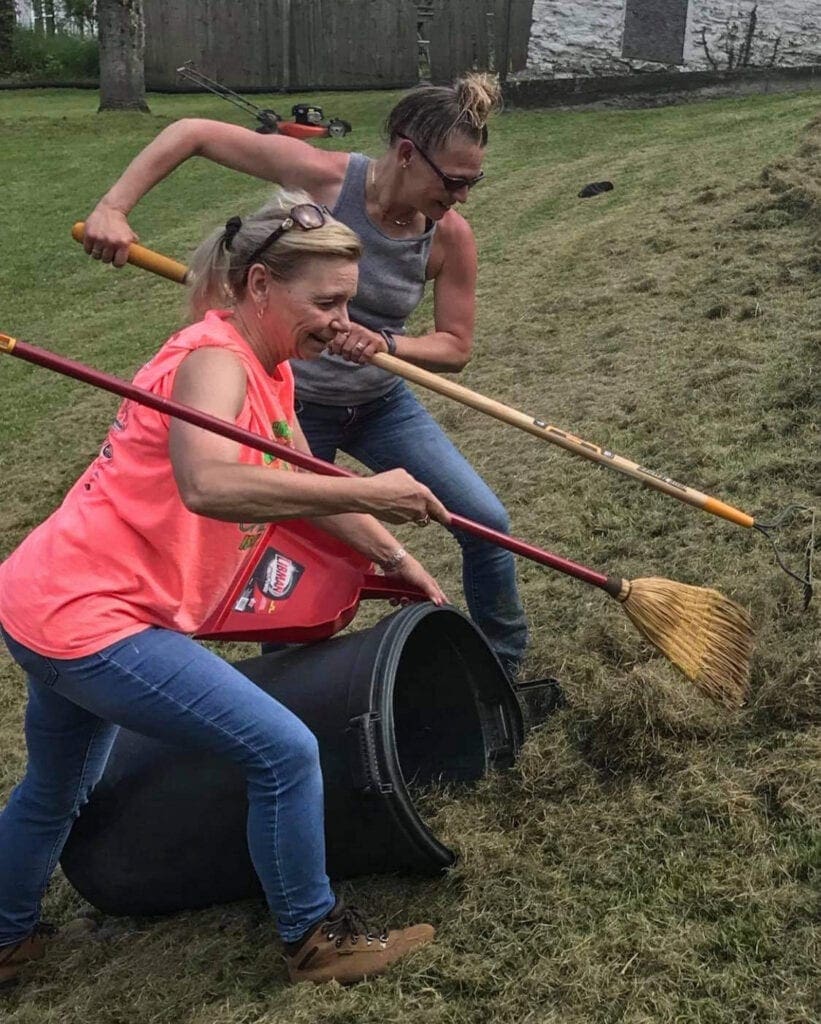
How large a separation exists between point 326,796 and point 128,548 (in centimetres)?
87

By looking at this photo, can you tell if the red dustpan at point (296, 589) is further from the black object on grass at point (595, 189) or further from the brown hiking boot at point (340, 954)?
the black object on grass at point (595, 189)

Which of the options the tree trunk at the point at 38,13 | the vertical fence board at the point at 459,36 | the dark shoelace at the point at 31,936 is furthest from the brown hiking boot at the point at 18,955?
the tree trunk at the point at 38,13

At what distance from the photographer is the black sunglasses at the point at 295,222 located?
2.45 meters

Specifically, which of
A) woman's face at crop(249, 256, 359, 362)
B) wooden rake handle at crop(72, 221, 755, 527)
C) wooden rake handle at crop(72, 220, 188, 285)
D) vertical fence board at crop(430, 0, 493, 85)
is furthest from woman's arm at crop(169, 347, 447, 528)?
vertical fence board at crop(430, 0, 493, 85)

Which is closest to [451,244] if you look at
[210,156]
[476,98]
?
[476,98]

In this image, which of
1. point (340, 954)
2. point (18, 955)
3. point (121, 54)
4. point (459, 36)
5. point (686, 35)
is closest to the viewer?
point (340, 954)

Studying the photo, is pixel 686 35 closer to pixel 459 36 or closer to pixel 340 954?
pixel 459 36

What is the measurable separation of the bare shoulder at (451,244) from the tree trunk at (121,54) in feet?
53.8

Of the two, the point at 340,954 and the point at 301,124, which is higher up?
the point at 301,124

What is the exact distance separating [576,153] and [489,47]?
5277mm

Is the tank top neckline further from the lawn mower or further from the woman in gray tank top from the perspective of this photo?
the lawn mower

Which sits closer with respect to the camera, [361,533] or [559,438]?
[361,533]

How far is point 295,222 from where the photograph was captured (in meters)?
2.46

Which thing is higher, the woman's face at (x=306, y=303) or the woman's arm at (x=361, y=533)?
the woman's face at (x=306, y=303)
